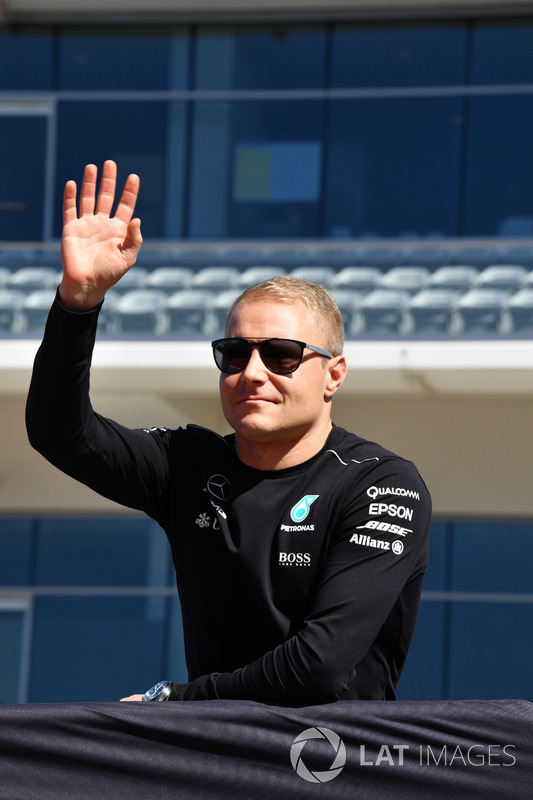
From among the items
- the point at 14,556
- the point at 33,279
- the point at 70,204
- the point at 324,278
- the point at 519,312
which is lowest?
the point at 14,556

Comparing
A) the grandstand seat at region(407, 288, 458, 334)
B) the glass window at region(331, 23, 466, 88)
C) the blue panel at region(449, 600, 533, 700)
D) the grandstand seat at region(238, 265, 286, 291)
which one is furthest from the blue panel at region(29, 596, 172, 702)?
the glass window at region(331, 23, 466, 88)

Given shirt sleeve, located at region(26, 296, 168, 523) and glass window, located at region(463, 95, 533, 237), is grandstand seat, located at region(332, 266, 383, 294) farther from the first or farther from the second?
shirt sleeve, located at region(26, 296, 168, 523)

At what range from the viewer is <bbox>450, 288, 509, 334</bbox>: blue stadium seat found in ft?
33.8

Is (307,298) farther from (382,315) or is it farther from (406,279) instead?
(406,279)

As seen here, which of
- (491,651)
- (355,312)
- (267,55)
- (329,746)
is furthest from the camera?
(267,55)

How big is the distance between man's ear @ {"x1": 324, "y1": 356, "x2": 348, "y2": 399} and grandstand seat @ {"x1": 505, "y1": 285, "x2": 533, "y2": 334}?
8.10m

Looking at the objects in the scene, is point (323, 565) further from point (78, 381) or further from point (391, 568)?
point (78, 381)

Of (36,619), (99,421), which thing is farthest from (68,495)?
(99,421)

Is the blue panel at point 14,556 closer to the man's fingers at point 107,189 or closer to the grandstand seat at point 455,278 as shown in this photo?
the grandstand seat at point 455,278

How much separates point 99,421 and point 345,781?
2.71 ft

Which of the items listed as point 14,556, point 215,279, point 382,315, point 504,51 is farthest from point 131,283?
point 504,51

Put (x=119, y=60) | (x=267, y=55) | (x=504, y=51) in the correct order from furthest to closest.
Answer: (x=119, y=60), (x=267, y=55), (x=504, y=51)

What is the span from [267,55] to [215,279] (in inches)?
145

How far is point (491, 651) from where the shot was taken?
36.7ft
